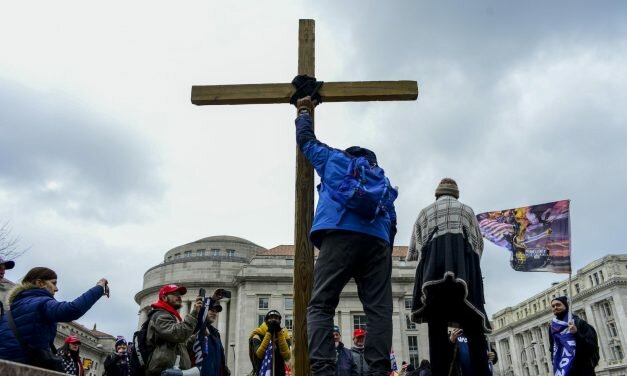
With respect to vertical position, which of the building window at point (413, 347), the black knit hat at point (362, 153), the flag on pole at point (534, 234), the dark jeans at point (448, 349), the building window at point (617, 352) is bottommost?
the dark jeans at point (448, 349)

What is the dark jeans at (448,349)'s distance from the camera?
4.03 meters

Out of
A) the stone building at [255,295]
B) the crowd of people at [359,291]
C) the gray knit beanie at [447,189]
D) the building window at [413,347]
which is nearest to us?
the crowd of people at [359,291]

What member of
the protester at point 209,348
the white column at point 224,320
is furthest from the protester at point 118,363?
the white column at point 224,320

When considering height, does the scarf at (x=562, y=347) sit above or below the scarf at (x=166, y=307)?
below

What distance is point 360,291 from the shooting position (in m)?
3.51

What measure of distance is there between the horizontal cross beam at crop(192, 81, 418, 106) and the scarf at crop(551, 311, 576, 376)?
384cm

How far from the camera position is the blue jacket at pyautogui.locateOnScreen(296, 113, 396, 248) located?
3.39 m

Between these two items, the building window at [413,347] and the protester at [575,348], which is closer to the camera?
the protester at [575,348]

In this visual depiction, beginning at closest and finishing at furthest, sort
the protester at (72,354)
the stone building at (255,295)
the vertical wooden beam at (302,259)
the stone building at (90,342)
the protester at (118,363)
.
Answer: the vertical wooden beam at (302,259)
the protester at (72,354)
the protester at (118,363)
the stone building at (255,295)
the stone building at (90,342)

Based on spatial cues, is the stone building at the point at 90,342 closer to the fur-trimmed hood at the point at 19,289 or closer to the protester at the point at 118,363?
the protester at the point at 118,363

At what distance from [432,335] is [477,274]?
688mm

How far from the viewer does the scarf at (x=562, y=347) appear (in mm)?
6027

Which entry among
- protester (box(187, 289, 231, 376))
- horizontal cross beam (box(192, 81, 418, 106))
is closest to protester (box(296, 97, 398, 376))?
horizontal cross beam (box(192, 81, 418, 106))

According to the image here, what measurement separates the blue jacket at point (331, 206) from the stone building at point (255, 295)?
4704cm
